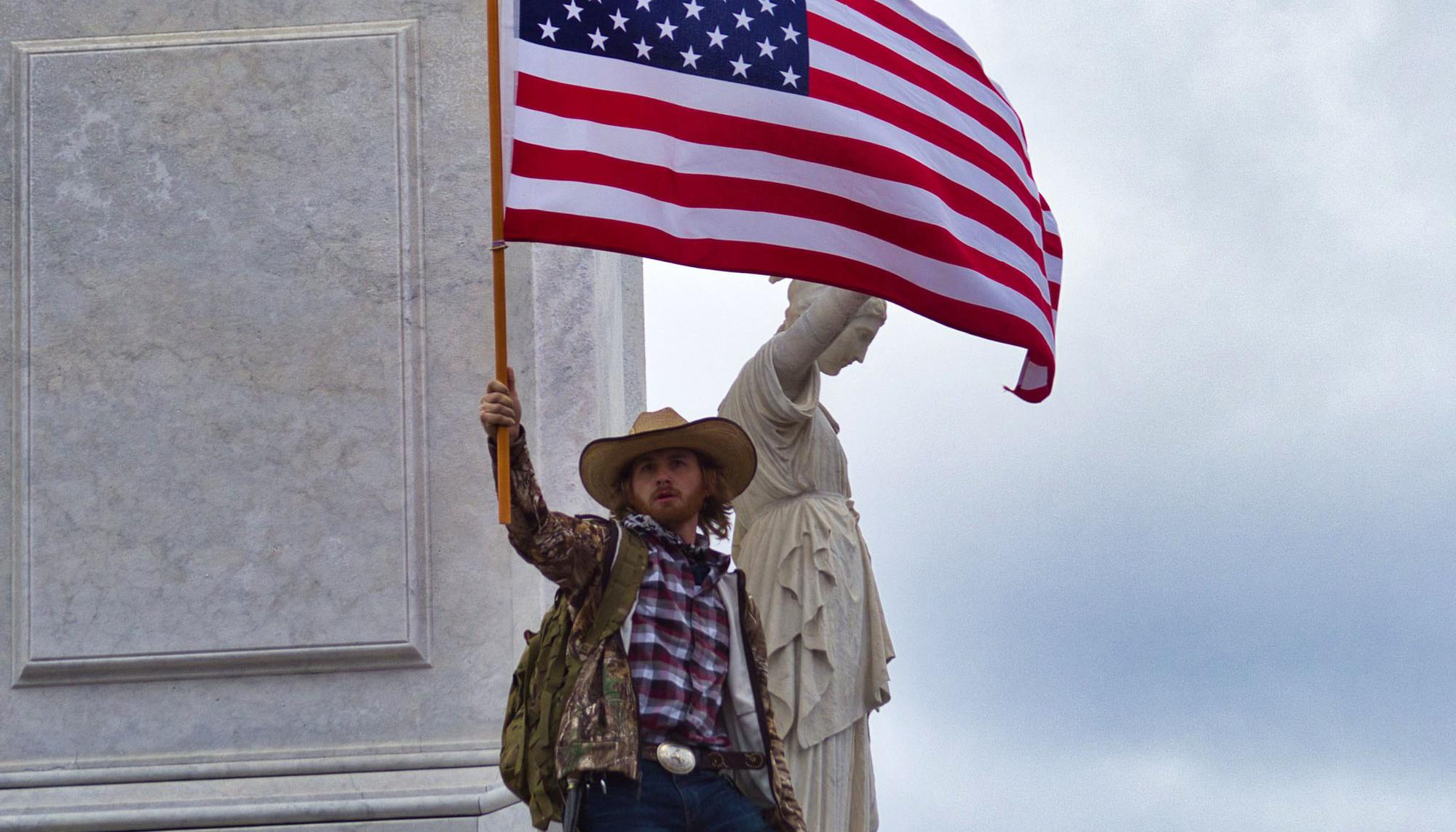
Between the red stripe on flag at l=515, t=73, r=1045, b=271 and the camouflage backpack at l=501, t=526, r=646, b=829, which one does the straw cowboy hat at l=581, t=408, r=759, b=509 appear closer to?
the camouflage backpack at l=501, t=526, r=646, b=829

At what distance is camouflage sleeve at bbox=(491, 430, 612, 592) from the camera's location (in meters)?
6.66

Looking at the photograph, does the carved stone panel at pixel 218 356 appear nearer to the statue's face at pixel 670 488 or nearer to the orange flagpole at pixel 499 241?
the statue's face at pixel 670 488

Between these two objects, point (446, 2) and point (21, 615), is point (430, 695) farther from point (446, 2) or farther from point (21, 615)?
point (446, 2)

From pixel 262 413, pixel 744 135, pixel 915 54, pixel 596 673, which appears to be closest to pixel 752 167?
pixel 744 135

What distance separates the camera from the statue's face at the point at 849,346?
32.2 feet

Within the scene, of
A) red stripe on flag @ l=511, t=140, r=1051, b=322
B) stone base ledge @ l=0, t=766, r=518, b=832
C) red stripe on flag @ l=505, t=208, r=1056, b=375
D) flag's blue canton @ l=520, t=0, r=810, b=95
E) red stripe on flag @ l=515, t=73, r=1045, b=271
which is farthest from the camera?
stone base ledge @ l=0, t=766, r=518, b=832

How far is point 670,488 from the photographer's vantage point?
742 centimetres

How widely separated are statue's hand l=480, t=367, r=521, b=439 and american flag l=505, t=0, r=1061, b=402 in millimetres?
776

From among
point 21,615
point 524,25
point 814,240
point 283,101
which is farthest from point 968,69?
point 21,615

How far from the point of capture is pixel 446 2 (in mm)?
9758

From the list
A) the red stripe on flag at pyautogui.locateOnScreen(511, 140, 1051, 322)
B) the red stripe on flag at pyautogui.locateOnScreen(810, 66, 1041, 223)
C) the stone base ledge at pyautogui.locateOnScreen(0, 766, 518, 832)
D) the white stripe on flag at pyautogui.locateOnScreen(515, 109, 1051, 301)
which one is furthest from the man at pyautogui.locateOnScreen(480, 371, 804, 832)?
the stone base ledge at pyautogui.locateOnScreen(0, 766, 518, 832)

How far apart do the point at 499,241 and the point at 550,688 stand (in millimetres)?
1408

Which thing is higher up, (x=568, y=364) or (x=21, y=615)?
(x=568, y=364)

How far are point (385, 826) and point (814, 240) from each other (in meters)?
2.75
